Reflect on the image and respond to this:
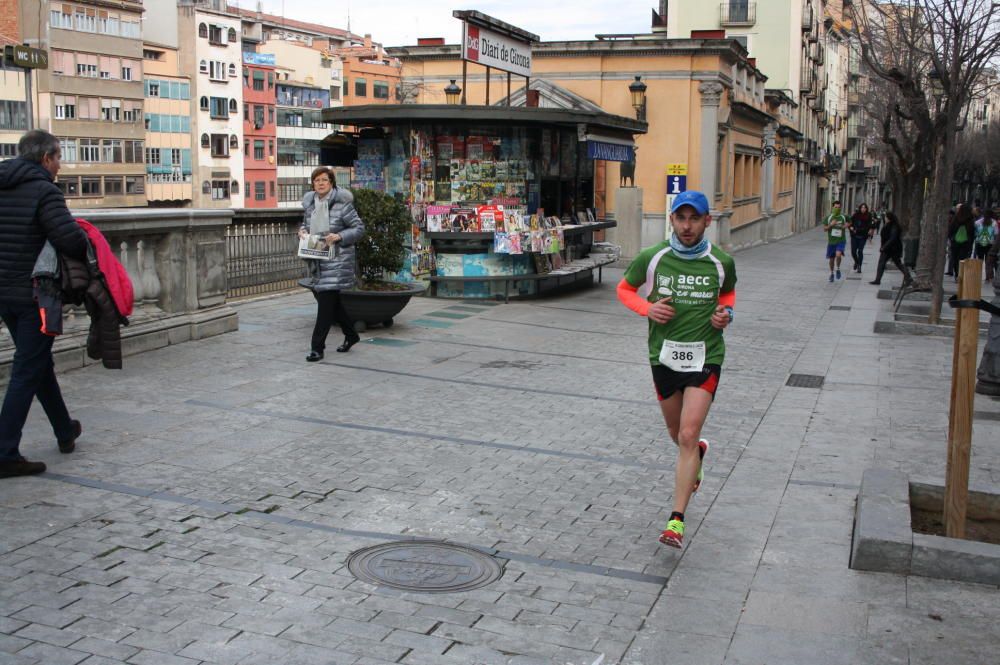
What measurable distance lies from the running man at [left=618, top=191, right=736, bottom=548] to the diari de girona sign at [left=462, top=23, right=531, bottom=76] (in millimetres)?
10930

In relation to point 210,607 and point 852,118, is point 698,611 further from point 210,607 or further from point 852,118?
point 852,118

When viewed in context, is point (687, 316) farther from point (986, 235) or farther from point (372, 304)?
point (986, 235)

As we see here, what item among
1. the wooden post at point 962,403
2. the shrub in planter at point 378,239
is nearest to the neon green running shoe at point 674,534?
the wooden post at point 962,403

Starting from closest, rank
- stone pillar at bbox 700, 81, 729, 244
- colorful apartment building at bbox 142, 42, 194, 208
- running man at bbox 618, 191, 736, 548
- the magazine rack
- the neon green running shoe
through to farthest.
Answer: the neon green running shoe
running man at bbox 618, 191, 736, 548
the magazine rack
stone pillar at bbox 700, 81, 729, 244
colorful apartment building at bbox 142, 42, 194, 208

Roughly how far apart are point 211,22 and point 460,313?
91.0 meters

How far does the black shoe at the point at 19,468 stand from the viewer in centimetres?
618

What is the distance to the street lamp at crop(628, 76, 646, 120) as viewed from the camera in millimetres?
31734

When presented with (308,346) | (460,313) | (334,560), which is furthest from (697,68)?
(334,560)

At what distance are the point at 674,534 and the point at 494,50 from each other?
13.2m

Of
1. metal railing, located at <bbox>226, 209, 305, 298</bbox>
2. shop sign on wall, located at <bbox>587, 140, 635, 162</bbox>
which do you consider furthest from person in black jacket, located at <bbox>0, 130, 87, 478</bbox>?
shop sign on wall, located at <bbox>587, 140, 635, 162</bbox>

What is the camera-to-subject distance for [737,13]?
52.3 m

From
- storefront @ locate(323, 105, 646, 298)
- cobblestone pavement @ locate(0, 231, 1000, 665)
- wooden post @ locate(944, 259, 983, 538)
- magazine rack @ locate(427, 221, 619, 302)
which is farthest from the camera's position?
magazine rack @ locate(427, 221, 619, 302)

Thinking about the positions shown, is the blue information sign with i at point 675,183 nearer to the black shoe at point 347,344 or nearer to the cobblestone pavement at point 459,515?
the cobblestone pavement at point 459,515

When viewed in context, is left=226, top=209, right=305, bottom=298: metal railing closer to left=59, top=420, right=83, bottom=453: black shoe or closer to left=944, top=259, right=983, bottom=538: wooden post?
left=59, top=420, right=83, bottom=453: black shoe
